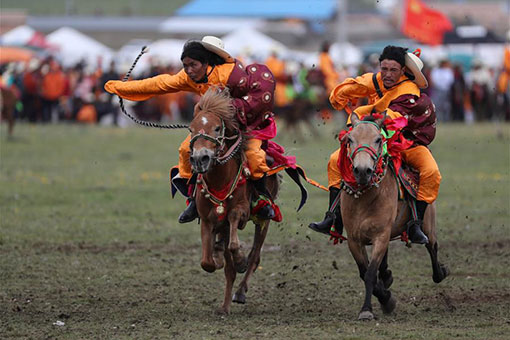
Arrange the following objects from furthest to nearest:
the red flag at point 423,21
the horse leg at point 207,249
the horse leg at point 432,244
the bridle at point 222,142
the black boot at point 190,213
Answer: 1. the red flag at point 423,21
2. the horse leg at point 432,244
3. the black boot at point 190,213
4. the horse leg at point 207,249
5. the bridle at point 222,142

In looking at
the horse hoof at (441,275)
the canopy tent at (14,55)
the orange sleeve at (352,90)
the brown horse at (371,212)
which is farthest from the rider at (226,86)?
the canopy tent at (14,55)

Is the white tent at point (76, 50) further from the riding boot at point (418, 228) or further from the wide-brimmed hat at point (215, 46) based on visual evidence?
the riding boot at point (418, 228)

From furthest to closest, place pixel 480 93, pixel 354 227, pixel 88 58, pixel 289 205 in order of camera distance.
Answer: pixel 88 58 → pixel 480 93 → pixel 289 205 → pixel 354 227

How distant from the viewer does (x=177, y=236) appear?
41.7 feet

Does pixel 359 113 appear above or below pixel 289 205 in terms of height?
above

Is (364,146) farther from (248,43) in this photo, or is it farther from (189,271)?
(248,43)

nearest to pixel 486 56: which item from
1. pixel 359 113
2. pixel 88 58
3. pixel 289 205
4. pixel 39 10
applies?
pixel 88 58

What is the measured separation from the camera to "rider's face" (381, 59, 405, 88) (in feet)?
28.0

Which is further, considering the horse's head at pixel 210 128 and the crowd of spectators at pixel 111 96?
the crowd of spectators at pixel 111 96

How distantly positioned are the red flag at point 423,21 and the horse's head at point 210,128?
1301 centimetres

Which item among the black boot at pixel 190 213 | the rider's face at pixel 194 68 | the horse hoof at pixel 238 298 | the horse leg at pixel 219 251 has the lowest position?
the horse hoof at pixel 238 298

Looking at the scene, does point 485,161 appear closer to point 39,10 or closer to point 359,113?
point 359,113

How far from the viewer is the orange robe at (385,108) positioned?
8672 millimetres

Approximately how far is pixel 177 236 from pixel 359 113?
15.1ft
